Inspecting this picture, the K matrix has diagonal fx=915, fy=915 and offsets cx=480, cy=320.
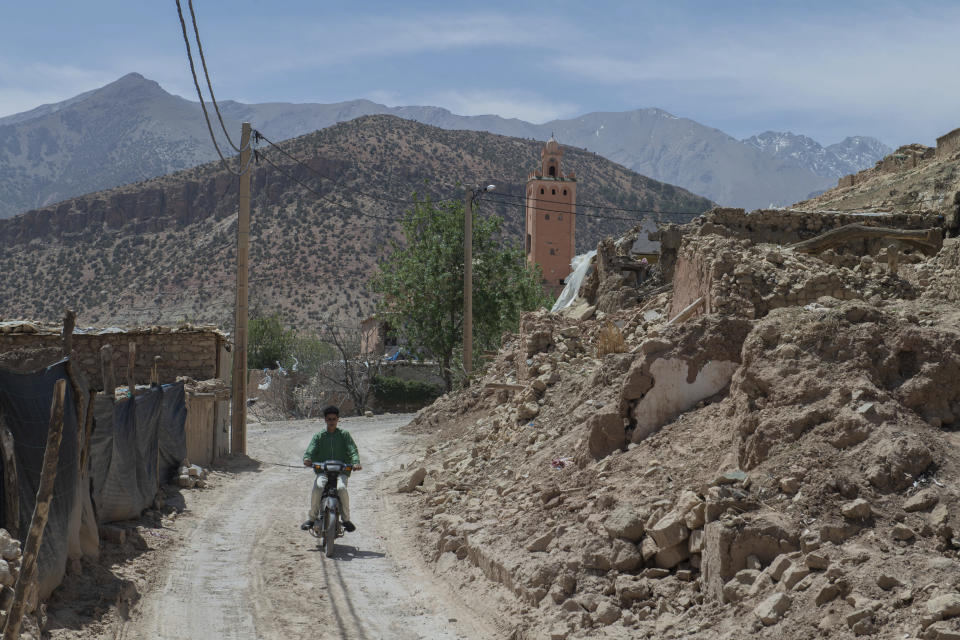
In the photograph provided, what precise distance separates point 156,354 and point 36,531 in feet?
45.8

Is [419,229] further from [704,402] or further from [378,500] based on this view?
[704,402]

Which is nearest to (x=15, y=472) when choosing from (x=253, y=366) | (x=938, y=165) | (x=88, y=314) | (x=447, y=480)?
(x=447, y=480)

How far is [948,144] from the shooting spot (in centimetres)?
2608

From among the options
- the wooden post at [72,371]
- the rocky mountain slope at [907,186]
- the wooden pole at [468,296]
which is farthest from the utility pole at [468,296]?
the wooden post at [72,371]

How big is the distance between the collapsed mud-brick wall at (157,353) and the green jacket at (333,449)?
903 cm

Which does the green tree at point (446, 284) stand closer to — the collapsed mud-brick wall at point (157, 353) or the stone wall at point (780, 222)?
the collapsed mud-brick wall at point (157, 353)

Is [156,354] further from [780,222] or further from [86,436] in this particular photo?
[780,222]

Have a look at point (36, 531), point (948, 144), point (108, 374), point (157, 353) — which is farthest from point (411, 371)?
point (36, 531)

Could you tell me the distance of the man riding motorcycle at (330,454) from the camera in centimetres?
981

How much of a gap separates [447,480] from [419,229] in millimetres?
23123

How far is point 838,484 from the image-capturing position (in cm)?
601

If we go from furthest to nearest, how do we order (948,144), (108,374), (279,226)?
(279,226)
(948,144)
(108,374)

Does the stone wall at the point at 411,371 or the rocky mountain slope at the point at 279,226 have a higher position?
the rocky mountain slope at the point at 279,226

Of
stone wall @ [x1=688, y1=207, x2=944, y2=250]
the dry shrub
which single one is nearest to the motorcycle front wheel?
the dry shrub
